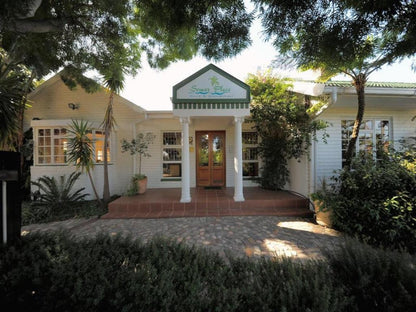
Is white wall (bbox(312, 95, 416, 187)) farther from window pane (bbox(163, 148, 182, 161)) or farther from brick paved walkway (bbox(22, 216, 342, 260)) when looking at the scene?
window pane (bbox(163, 148, 182, 161))

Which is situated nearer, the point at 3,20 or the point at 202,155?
the point at 3,20

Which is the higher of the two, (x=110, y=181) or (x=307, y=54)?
(x=307, y=54)

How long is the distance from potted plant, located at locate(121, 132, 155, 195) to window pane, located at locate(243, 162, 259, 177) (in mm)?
4169

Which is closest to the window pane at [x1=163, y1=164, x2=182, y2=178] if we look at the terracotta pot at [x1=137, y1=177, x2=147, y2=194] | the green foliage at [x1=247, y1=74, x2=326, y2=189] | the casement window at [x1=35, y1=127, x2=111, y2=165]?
the terracotta pot at [x1=137, y1=177, x2=147, y2=194]

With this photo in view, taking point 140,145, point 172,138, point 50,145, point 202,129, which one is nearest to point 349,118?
point 202,129

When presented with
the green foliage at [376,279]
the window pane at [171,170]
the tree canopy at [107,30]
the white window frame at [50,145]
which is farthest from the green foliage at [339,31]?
the white window frame at [50,145]

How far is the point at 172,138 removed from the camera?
7.97m

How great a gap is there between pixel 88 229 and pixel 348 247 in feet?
16.9

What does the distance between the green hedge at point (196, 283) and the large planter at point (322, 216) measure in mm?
3174

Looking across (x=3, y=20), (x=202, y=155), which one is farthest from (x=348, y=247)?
(x=202, y=155)

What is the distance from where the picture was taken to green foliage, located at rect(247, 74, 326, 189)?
18.3ft

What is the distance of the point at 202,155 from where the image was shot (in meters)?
7.85

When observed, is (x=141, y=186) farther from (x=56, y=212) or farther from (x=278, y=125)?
(x=278, y=125)

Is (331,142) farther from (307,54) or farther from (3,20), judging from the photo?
(3,20)
